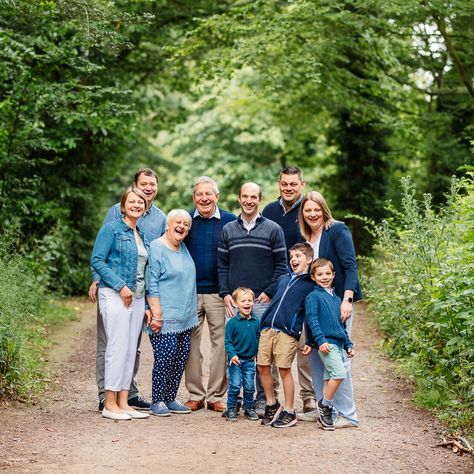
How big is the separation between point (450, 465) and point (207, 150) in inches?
1050

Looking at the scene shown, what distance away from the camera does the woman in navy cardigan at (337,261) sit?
7414 mm

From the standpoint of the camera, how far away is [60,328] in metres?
14.1

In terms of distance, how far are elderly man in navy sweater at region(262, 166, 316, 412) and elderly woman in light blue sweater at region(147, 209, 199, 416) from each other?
88 cm

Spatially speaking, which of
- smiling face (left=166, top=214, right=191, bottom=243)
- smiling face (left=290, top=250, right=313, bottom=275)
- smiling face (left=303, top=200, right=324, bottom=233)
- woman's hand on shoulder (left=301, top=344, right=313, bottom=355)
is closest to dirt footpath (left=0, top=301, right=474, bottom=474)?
woman's hand on shoulder (left=301, top=344, right=313, bottom=355)

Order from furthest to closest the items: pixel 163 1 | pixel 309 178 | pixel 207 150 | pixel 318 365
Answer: pixel 207 150
pixel 309 178
pixel 163 1
pixel 318 365

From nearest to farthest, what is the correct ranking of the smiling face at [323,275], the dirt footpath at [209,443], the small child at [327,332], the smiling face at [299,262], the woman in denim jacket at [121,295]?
the dirt footpath at [209,443], the small child at [327,332], the smiling face at [323,275], the smiling face at [299,262], the woman in denim jacket at [121,295]

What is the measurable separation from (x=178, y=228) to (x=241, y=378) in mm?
1386

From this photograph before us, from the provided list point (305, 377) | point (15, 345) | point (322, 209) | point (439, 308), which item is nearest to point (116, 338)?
point (15, 345)

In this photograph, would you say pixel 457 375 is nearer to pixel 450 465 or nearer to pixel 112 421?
pixel 450 465

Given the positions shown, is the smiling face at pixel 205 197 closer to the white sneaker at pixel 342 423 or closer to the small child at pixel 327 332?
the small child at pixel 327 332

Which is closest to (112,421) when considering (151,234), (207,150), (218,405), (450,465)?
(218,405)

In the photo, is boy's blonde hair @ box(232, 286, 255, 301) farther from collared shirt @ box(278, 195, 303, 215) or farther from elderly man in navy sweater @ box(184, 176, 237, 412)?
collared shirt @ box(278, 195, 303, 215)

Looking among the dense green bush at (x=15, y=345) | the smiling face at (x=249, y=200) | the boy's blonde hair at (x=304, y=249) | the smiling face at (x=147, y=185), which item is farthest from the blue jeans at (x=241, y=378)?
the dense green bush at (x=15, y=345)

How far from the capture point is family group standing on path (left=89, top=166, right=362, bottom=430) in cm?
738
